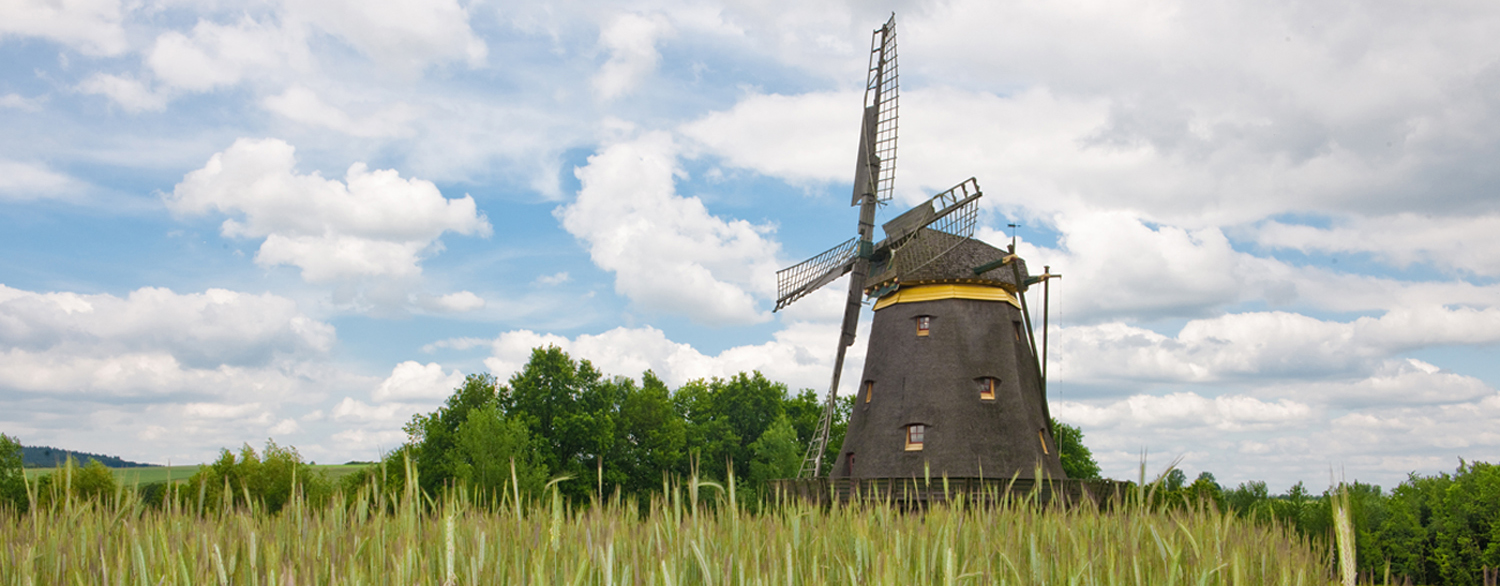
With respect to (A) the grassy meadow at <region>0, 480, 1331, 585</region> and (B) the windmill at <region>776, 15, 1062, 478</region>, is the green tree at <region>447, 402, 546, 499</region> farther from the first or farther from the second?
(A) the grassy meadow at <region>0, 480, 1331, 585</region>

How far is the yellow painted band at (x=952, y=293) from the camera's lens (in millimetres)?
23094

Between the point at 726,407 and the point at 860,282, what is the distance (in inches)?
1149

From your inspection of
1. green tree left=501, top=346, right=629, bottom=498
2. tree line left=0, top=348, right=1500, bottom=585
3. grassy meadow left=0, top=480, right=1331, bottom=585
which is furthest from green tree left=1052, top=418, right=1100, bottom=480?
grassy meadow left=0, top=480, right=1331, bottom=585

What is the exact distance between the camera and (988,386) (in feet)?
73.9

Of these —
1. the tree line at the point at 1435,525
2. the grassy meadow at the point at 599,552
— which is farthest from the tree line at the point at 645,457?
the grassy meadow at the point at 599,552

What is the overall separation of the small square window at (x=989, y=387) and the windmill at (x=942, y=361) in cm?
3

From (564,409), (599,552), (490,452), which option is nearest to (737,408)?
(564,409)

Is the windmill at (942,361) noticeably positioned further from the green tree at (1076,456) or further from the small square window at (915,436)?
the green tree at (1076,456)

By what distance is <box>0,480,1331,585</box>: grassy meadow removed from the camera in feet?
13.2

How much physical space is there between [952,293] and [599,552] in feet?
65.5

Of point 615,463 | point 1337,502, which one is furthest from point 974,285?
point 615,463

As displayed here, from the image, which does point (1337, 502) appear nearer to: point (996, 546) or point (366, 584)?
point (996, 546)

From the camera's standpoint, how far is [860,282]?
2541cm

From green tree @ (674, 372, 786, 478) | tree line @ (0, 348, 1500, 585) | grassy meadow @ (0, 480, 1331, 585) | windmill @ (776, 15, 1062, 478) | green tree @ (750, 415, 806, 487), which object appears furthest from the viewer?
green tree @ (674, 372, 786, 478)
